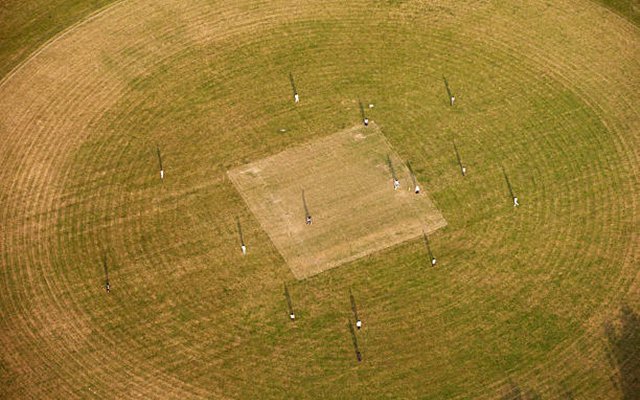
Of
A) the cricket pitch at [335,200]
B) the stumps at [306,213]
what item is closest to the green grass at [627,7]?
the cricket pitch at [335,200]

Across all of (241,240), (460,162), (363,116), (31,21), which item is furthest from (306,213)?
(31,21)

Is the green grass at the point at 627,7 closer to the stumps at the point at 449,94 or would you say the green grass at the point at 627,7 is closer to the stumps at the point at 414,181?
the stumps at the point at 449,94

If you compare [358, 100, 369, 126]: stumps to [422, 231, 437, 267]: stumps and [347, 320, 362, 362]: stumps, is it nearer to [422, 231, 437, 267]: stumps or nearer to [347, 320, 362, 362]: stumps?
[422, 231, 437, 267]: stumps

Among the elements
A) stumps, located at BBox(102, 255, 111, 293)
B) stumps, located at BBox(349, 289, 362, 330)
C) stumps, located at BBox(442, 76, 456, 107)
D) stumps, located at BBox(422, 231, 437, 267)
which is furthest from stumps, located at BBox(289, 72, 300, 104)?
stumps, located at BBox(102, 255, 111, 293)

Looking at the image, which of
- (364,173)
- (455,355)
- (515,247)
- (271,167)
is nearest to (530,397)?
(455,355)

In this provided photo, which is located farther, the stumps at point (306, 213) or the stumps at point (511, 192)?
the stumps at point (511, 192)

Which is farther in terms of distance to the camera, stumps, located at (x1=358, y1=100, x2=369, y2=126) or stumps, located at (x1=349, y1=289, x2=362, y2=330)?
stumps, located at (x1=358, y1=100, x2=369, y2=126)
